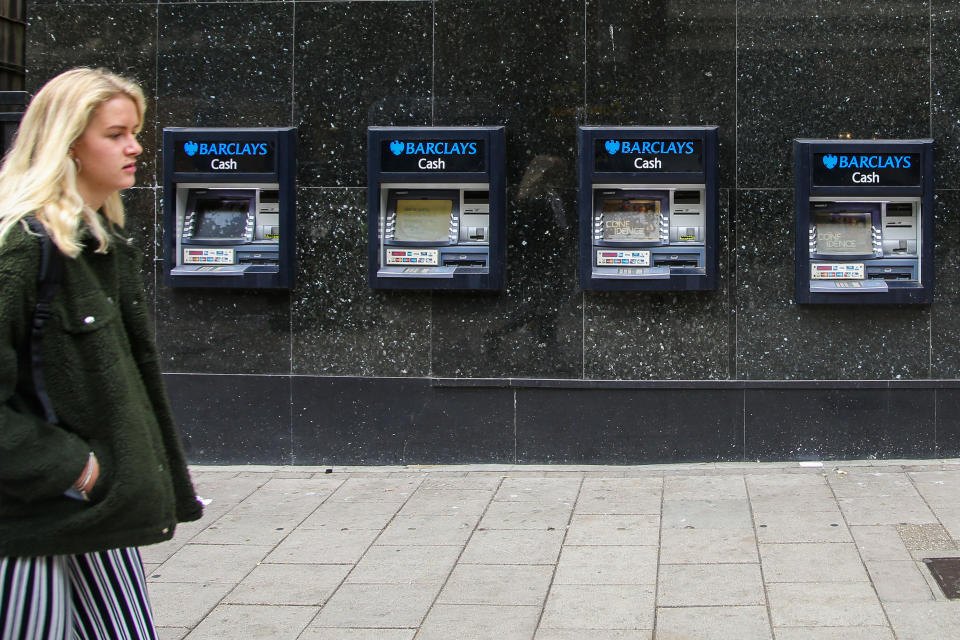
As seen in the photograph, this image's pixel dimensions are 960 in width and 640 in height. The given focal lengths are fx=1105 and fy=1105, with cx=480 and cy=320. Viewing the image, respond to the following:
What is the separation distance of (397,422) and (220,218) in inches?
71.0

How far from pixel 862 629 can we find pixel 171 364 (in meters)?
4.93

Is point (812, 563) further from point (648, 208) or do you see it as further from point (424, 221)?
point (424, 221)

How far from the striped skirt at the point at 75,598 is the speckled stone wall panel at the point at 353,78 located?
4.88 m

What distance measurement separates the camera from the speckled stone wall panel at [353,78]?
7.27 m

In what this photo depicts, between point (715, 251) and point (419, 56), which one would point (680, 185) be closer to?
point (715, 251)

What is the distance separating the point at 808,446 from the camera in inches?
282

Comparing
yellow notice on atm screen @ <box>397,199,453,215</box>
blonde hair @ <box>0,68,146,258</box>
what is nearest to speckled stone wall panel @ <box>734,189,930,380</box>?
yellow notice on atm screen @ <box>397,199,453,215</box>

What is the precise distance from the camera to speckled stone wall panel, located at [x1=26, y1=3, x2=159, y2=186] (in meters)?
7.45

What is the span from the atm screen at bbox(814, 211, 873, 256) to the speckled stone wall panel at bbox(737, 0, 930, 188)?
36 centimetres

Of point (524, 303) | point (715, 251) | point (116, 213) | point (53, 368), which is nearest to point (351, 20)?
point (524, 303)

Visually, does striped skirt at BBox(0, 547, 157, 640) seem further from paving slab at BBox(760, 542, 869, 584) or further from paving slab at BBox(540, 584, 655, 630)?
paving slab at BBox(760, 542, 869, 584)

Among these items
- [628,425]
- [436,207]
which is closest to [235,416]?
[436,207]

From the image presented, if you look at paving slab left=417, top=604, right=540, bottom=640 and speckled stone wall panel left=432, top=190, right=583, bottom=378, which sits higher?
speckled stone wall panel left=432, top=190, right=583, bottom=378

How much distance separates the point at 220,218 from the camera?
7.38 m
